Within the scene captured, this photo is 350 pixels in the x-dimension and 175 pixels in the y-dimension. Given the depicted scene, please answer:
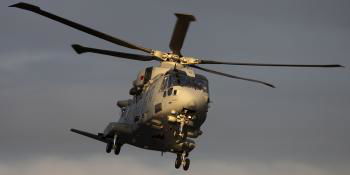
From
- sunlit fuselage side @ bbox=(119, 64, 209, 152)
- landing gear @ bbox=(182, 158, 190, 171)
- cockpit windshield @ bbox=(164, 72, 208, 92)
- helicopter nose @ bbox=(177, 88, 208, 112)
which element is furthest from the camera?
landing gear @ bbox=(182, 158, 190, 171)

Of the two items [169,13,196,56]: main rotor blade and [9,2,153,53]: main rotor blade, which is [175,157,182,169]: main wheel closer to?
[169,13,196,56]: main rotor blade

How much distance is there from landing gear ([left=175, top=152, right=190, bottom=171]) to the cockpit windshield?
5.11 metres

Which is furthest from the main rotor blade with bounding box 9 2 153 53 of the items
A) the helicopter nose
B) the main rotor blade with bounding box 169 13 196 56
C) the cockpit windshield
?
the helicopter nose

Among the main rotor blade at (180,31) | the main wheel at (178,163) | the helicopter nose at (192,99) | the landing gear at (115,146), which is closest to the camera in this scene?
the main rotor blade at (180,31)

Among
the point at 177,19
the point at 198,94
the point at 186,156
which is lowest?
the point at 186,156

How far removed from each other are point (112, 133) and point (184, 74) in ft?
26.9

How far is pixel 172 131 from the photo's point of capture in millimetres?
53156

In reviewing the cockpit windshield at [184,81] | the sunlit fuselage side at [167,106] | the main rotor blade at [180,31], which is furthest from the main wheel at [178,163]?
the main rotor blade at [180,31]

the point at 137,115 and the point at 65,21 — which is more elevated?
the point at 65,21

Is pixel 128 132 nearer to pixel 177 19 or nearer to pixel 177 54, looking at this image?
pixel 177 54

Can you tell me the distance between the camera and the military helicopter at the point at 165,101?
51.0m

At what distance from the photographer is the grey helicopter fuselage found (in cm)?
5144

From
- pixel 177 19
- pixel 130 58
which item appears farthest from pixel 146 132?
pixel 177 19

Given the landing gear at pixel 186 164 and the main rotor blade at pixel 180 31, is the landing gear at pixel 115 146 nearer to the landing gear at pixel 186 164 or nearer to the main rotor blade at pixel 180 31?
the landing gear at pixel 186 164
